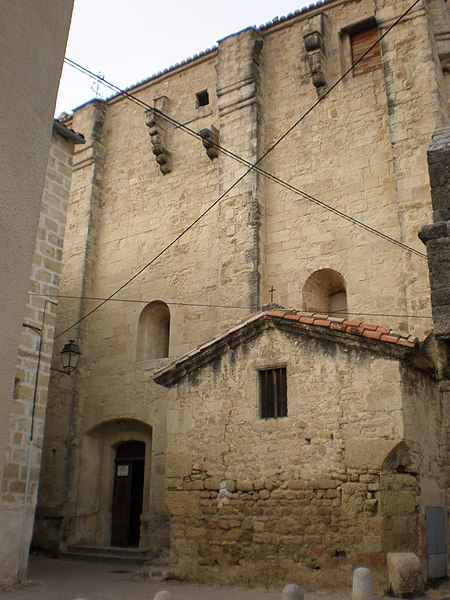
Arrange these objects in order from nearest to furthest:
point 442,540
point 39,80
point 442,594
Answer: point 39,80, point 442,594, point 442,540

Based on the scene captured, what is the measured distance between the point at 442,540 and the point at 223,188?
7956mm

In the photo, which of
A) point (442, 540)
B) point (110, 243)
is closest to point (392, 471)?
point (442, 540)

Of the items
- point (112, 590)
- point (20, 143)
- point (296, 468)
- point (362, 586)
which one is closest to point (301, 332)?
point (296, 468)

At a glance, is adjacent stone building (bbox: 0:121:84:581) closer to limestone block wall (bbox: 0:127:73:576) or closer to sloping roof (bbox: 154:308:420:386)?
limestone block wall (bbox: 0:127:73:576)

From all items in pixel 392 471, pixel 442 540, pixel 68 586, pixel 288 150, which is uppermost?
pixel 288 150

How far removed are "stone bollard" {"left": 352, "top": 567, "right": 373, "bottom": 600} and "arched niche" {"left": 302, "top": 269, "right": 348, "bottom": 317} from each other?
5.96 metres

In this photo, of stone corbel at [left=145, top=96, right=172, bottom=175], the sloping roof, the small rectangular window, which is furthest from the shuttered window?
the small rectangular window

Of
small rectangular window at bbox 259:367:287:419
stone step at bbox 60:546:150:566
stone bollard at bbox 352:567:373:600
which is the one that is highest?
small rectangular window at bbox 259:367:287:419

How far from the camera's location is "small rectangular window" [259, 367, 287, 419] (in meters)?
8.55

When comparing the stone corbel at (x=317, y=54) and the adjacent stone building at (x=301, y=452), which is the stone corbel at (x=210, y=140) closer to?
the stone corbel at (x=317, y=54)

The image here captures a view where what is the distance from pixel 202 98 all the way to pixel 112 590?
1090 cm

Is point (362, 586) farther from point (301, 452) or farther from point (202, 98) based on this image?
point (202, 98)

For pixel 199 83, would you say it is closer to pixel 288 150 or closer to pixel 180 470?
pixel 288 150

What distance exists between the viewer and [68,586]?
8.63 metres
